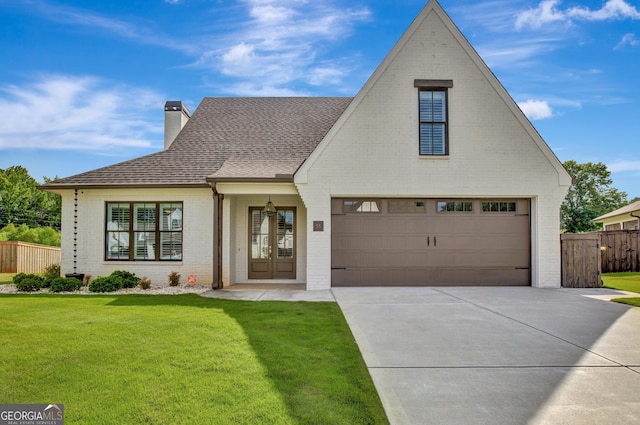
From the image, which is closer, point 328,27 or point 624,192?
point 328,27

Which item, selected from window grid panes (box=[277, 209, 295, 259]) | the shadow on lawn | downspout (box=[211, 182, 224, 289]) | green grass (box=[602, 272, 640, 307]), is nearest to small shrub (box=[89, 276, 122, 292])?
downspout (box=[211, 182, 224, 289])

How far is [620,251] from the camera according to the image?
17.5 meters

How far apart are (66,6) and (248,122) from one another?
6993mm

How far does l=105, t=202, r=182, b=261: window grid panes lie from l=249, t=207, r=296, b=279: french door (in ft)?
8.00

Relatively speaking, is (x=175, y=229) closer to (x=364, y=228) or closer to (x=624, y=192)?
(x=364, y=228)

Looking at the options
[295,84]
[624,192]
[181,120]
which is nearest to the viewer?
[181,120]

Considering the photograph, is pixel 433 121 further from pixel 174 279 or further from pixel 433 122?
pixel 174 279

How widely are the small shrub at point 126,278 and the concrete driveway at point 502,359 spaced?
6838 mm

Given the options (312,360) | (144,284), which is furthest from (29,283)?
(312,360)

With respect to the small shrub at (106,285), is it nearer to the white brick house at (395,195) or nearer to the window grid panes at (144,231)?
the white brick house at (395,195)

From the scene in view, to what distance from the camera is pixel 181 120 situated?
15.4 metres

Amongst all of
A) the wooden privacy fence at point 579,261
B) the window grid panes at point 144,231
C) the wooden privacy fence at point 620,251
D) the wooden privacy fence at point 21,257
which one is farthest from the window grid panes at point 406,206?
the wooden privacy fence at point 21,257

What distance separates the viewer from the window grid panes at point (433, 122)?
1166 centimetres

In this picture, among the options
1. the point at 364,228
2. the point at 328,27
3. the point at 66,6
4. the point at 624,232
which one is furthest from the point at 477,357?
the point at 624,232
